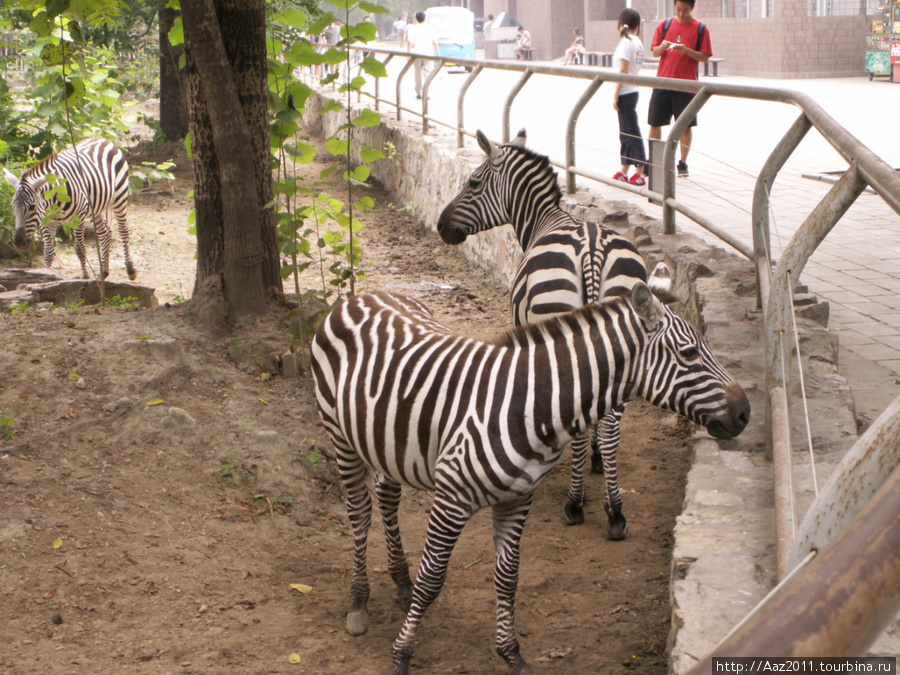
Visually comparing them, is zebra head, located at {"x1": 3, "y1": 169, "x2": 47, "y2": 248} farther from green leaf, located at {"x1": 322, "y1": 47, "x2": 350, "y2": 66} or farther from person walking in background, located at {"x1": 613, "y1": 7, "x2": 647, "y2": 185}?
person walking in background, located at {"x1": 613, "y1": 7, "x2": 647, "y2": 185}

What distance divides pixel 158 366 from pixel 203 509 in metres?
1.08

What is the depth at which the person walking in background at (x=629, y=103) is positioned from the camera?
8.70 meters

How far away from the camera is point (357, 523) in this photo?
364 cm

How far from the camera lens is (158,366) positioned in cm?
484

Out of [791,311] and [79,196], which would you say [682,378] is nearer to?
[791,311]

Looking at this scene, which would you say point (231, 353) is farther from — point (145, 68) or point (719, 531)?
point (145, 68)

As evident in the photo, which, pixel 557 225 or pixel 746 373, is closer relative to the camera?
pixel 746 373

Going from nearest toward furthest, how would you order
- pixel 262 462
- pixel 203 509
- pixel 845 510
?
pixel 845 510 < pixel 203 509 < pixel 262 462

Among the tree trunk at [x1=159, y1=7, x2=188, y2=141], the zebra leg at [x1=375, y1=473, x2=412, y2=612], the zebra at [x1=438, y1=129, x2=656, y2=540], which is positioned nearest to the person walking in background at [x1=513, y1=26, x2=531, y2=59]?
the tree trunk at [x1=159, y1=7, x2=188, y2=141]

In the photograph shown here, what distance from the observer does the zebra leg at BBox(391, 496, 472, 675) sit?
9.61 feet

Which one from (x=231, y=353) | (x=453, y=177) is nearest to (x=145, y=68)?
(x=453, y=177)

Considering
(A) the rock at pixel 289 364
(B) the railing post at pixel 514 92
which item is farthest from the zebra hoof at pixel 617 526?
(B) the railing post at pixel 514 92

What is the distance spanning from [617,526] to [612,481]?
23 cm

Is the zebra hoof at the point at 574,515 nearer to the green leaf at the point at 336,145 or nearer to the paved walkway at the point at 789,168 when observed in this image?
the paved walkway at the point at 789,168
